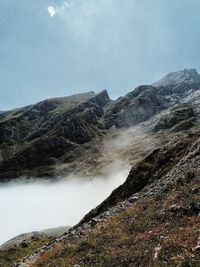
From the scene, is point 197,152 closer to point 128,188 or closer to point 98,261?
point 128,188

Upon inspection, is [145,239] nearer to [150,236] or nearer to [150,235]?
[150,236]

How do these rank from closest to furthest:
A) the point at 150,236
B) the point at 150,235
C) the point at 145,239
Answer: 1. the point at 145,239
2. the point at 150,236
3. the point at 150,235

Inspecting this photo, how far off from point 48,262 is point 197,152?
24795 mm

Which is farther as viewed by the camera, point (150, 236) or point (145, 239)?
point (150, 236)

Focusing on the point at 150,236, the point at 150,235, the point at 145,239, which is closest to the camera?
the point at 145,239

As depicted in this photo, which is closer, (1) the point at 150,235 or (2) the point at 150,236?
(2) the point at 150,236

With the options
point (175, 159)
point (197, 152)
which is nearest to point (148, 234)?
point (197, 152)

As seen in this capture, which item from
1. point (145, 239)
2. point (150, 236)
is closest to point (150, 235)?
point (150, 236)

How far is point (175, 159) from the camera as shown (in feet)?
187

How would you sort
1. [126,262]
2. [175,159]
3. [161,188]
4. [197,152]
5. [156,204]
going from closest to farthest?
[126,262] → [156,204] → [161,188] → [197,152] → [175,159]

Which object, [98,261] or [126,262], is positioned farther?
[98,261]

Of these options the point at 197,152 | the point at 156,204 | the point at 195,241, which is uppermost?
the point at 197,152

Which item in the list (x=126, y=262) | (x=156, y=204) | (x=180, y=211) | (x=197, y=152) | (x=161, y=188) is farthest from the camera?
(x=197, y=152)

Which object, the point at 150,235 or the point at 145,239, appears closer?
the point at 145,239
